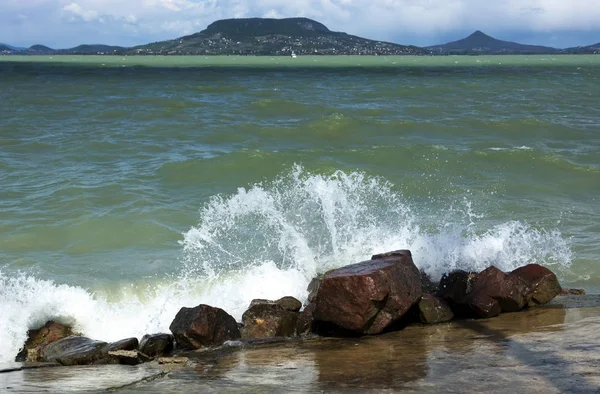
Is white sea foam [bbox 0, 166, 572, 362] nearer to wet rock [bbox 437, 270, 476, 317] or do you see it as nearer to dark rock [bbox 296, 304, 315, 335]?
wet rock [bbox 437, 270, 476, 317]

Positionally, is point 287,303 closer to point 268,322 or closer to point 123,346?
point 268,322

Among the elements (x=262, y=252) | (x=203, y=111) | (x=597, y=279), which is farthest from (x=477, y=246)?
(x=203, y=111)

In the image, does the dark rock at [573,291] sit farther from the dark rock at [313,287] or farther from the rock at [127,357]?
the rock at [127,357]

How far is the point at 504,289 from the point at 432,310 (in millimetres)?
708

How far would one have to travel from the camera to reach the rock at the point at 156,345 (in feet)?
20.6

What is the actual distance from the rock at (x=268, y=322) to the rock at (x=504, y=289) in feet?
5.67

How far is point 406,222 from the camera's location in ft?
38.1

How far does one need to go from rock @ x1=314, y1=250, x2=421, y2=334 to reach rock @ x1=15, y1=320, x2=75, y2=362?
8.68 feet

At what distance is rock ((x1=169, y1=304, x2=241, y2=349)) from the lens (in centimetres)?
630

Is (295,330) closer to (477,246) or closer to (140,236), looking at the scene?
(477,246)

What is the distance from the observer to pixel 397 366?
5.04 m

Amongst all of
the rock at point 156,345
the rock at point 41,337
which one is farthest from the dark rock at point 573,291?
the rock at point 41,337

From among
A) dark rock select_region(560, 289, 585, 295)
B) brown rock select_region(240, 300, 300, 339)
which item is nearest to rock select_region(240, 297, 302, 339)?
brown rock select_region(240, 300, 300, 339)

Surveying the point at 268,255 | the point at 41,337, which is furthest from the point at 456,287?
the point at 41,337
